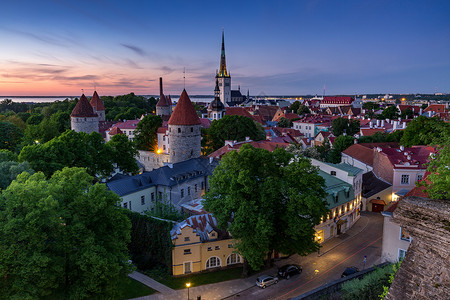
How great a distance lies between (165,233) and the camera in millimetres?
18719

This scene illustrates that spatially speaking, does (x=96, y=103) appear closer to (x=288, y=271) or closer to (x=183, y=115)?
(x=183, y=115)

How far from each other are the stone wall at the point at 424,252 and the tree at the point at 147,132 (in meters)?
45.2

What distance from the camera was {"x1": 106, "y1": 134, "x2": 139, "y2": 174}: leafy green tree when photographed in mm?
31578

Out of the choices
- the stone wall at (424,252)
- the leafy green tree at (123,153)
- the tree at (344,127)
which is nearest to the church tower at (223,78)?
the tree at (344,127)

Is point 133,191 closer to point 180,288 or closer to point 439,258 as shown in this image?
point 180,288

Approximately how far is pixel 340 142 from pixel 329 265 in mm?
23026

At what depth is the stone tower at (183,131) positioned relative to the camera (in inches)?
1325

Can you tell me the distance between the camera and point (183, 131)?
33.7 metres

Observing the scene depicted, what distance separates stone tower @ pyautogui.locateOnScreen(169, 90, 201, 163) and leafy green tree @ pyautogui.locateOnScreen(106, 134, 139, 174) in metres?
4.42

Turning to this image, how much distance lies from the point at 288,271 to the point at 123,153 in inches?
832

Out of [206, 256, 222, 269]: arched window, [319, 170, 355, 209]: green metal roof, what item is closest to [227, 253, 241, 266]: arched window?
[206, 256, 222, 269]: arched window

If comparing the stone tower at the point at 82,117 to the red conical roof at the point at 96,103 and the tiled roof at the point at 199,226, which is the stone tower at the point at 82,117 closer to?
the red conical roof at the point at 96,103

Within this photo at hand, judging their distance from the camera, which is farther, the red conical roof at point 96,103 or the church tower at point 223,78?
the church tower at point 223,78

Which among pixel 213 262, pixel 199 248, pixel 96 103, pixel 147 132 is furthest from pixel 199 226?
pixel 96 103
